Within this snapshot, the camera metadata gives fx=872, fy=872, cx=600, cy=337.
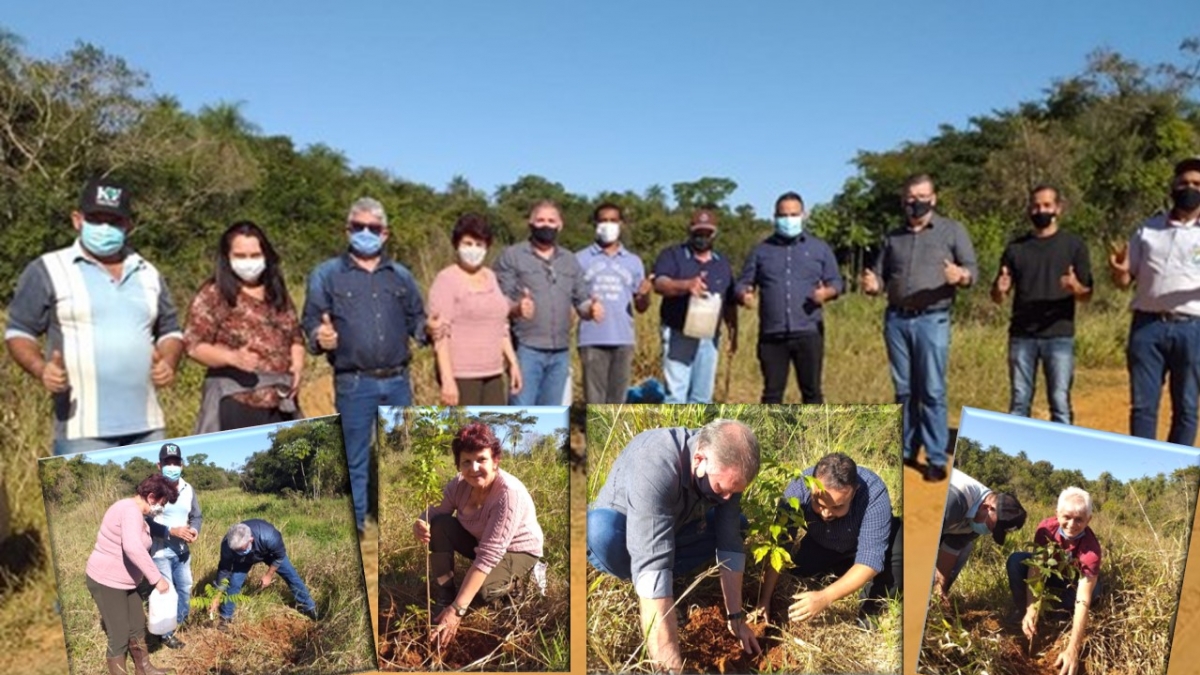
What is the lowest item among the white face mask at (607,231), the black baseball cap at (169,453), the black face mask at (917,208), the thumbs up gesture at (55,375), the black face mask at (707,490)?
the black face mask at (707,490)

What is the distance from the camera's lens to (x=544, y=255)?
17.0 ft

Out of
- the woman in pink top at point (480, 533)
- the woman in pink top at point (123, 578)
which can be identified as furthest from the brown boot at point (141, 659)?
the woman in pink top at point (480, 533)

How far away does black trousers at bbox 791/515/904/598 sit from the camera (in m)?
2.85

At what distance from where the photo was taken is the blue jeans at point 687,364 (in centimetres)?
581

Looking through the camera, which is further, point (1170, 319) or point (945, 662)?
point (1170, 319)

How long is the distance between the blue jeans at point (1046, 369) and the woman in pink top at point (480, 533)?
370cm

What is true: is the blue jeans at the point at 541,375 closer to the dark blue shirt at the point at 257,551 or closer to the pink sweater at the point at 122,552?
the dark blue shirt at the point at 257,551

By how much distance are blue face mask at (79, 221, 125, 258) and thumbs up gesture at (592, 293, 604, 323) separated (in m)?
2.61

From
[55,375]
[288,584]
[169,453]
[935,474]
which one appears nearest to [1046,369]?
[935,474]

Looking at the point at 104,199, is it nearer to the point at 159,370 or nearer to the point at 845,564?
the point at 159,370

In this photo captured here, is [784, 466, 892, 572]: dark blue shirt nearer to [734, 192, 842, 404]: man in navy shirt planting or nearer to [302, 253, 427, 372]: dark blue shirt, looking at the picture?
[302, 253, 427, 372]: dark blue shirt

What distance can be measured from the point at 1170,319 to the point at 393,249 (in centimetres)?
1446

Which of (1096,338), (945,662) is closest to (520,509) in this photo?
(945,662)

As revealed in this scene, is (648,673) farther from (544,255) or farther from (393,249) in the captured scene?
(393,249)
